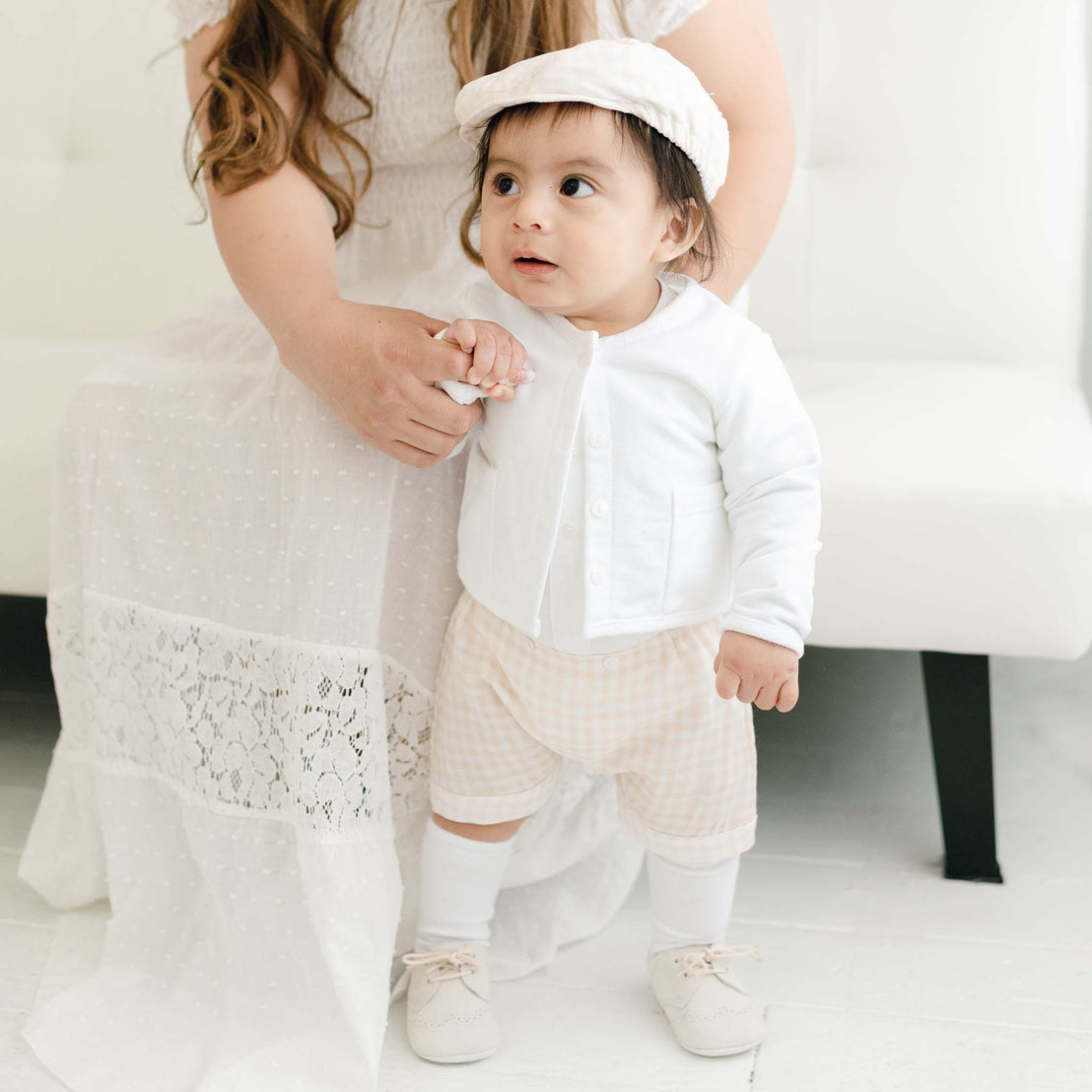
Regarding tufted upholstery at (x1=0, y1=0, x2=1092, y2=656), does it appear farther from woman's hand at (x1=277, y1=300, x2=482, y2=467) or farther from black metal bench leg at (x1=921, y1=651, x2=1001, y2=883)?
woman's hand at (x1=277, y1=300, x2=482, y2=467)

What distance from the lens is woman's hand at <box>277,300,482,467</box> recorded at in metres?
0.88

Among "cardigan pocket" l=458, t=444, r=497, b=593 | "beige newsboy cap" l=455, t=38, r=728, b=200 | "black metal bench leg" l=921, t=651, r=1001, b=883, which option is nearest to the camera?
"beige newsboy cap" l=455, t=38, r=728, b=200

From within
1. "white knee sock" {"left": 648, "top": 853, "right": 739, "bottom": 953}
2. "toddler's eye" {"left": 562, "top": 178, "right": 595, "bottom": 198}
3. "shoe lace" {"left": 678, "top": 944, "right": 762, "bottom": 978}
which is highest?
"toddler's eye" {"left": 562, "top": 178, "right": 595, "bottom": 198}

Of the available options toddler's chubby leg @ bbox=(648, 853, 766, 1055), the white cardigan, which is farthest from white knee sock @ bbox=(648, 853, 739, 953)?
the white cardigan

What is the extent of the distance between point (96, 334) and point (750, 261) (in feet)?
3.02

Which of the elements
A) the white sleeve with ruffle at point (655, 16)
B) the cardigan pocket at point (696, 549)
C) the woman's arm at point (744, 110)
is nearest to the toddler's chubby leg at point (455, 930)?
the cardigan pocket at point (696, 549)

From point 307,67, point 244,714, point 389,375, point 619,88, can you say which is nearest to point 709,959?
point 244,714

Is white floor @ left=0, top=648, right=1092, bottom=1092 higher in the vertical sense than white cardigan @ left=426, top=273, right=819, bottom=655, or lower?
lower

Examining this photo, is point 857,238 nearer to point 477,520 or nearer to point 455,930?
point 477,520

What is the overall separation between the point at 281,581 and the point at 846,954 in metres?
0.53

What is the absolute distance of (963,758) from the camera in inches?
46.4

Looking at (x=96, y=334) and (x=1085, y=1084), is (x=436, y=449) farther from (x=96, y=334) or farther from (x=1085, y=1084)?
(x=96, y=334)

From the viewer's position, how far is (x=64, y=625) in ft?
3.53

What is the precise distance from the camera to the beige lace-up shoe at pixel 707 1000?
0.97 m
